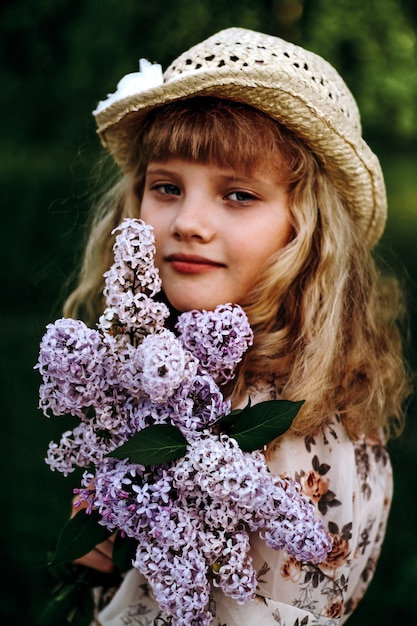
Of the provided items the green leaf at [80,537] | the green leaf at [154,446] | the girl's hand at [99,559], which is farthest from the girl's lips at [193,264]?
the girl's hand at [99,559]

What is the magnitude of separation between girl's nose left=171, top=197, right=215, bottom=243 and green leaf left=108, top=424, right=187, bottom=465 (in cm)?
60

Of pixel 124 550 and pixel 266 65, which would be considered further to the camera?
pixel 266 65

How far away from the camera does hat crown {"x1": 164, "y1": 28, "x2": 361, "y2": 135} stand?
185 centimetres

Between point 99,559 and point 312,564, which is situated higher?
point 312,564

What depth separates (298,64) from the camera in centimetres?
196

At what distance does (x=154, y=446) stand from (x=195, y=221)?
672 millimetres

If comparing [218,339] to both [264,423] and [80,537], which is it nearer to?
[264,423]

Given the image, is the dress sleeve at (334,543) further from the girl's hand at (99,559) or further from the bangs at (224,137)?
the bangs at (224,137)

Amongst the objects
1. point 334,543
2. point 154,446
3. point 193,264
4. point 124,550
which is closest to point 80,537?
point 124,550

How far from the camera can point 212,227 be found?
6.16 feet

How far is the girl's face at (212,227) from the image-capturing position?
1888mm

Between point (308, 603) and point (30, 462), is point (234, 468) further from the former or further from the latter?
point (30, 462)

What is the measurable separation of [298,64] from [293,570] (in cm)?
133

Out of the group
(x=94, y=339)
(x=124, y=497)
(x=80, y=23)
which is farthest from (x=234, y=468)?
(x=80, y=23)
